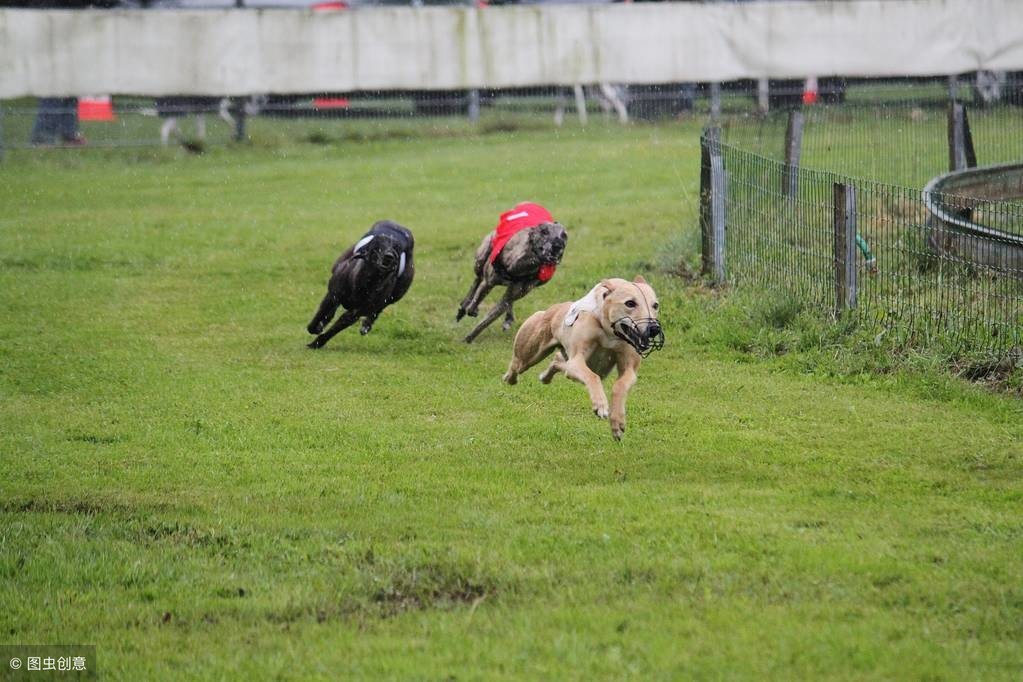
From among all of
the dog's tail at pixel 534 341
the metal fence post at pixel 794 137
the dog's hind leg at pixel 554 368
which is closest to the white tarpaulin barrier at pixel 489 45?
the metal fence post at pixel 794 137

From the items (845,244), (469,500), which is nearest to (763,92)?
(845,244)

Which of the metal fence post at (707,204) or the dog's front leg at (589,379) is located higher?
the metal fence post at (707,204)

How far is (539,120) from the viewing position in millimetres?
20719

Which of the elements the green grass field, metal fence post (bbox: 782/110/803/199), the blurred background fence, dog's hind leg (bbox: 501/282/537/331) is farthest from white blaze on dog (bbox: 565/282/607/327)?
metal fence post (bbox: 782/110/803/199)

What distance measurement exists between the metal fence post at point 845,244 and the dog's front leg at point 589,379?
11.0ft

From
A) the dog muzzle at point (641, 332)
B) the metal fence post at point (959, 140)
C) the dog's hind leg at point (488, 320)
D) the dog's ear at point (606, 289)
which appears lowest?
the dog's hind leg at point (488, 320)

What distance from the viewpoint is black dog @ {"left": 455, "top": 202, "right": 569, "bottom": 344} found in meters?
10.9

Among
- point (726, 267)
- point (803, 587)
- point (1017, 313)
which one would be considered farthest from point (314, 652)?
point (726, 267)

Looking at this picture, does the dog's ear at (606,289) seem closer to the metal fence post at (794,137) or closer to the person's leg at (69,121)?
the metal fence post at (794,137)

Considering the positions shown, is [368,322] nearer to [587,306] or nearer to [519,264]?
[519,264]

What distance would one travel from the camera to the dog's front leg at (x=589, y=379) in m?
6.52

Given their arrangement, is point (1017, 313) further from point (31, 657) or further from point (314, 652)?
point (31, 657)

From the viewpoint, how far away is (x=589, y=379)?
22.1ft

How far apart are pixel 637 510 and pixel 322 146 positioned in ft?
52.1
